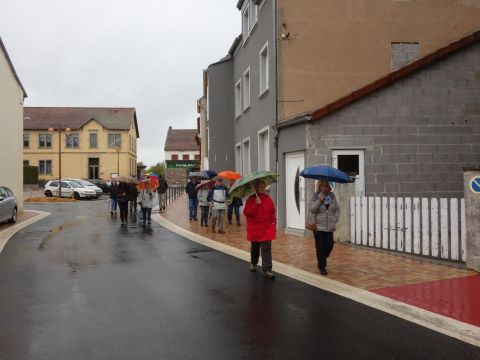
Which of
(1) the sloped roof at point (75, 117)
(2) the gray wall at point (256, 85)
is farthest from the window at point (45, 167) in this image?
(2) the gray wall at point (256, 85)

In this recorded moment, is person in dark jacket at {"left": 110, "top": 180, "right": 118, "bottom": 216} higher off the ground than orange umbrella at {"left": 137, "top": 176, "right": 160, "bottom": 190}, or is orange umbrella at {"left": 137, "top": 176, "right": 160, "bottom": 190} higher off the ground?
orange umbrella at {"left": 137, "top": 176, "right": 160, "bottom": 190}

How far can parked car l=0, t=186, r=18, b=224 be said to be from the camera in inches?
694

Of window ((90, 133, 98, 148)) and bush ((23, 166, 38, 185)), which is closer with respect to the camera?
bush ((23, 166, 38, 185))

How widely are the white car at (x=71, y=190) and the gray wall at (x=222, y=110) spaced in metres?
18.0

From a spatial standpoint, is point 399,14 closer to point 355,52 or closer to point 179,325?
point 355,52

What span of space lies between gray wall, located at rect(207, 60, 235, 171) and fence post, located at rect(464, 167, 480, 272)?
1625 cm

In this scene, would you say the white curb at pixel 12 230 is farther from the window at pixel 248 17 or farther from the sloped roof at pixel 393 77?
the window at pixel 248 17

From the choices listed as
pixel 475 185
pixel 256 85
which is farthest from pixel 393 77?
pixel 256 85

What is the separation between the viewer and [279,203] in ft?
48.3

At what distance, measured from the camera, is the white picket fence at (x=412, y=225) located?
28.3ft

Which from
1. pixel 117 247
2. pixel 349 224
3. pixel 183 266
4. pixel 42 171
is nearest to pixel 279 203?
pixel 349 224

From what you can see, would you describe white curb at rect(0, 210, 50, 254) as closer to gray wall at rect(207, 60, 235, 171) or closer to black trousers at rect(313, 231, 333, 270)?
black trousers at rect(313, 231, 333, 270)

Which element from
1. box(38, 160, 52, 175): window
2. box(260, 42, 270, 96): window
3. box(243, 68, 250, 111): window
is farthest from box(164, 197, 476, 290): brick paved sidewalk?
box(38, 160, 52, 175): window

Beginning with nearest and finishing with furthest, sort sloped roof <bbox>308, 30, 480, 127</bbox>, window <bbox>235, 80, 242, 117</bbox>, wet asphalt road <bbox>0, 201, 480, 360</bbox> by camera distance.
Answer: wet asphalt road <bbox>0, 201, 480, 360</bbox> → sloped roof <bbox>308, 30, 480, 127</bbox> → window <bbox>235, 80, 242, 117</bbox>
